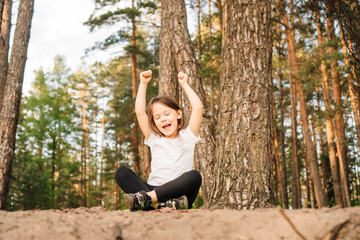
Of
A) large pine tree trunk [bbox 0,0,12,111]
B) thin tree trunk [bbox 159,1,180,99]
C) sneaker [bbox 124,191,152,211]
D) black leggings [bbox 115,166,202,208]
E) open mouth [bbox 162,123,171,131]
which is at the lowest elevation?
sneaker [bbox 124,191,152,211]

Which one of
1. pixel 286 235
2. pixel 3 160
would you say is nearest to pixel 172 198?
pixel 286 235

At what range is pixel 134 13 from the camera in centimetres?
1588

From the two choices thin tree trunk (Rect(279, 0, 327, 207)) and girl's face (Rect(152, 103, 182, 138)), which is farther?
thin tree trunk (Rect(279, 0, 327, 207))

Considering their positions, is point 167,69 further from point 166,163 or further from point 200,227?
point 200,227

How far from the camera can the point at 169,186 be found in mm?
3092

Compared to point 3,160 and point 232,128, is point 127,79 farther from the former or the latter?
point 232,128

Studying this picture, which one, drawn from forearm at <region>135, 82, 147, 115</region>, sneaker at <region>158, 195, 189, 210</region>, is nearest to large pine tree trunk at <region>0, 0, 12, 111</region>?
forearm at <region>135, 82, 147, 115</region>

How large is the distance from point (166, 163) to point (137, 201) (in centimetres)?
62

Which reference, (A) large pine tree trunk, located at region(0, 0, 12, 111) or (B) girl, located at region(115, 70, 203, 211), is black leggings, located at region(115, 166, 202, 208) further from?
(A) large pine tree trunk, located at region(0, 0, 12, 111)

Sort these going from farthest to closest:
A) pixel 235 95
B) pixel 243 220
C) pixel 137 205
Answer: pixel 235 95
pixel 137 205
pixel 243 220

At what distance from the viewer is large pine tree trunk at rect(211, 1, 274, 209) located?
304 centimetres

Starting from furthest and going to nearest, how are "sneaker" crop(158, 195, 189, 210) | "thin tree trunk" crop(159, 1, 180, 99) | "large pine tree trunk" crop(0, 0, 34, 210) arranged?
"large pine tree trunk" crop(0, 0, 34, 210) → "thin tree trunk" crop(159, 1, 180, 99) → "sneaker" crop(158, 195, 189, 210)

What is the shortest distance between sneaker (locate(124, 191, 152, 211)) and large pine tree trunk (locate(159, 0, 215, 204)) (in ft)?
7.65

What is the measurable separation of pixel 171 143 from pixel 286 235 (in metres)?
2.06
